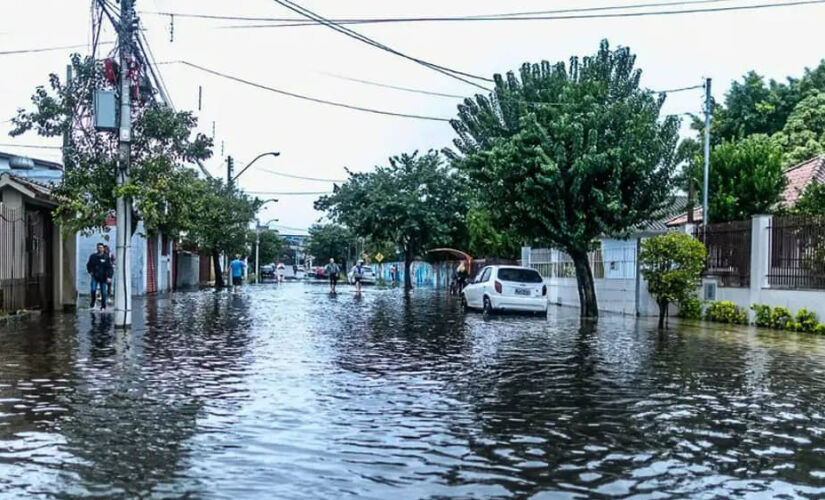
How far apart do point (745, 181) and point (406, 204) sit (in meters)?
23.6

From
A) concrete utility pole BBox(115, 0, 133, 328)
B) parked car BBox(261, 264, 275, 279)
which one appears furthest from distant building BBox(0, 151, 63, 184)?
parked car BBox(261, 264, 275, 279)

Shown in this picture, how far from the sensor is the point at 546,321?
22.4 metres

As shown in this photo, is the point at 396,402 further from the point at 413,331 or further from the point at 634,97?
the point at 634,97

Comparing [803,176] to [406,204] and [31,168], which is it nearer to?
[406,204]

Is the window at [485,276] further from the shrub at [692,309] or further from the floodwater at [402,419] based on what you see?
the floodwater at [402,419]

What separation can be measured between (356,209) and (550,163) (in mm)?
28570

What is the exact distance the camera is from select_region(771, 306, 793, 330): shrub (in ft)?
66.1

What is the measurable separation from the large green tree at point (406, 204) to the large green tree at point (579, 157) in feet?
76.3

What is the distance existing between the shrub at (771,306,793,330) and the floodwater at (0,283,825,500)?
5.30 metres

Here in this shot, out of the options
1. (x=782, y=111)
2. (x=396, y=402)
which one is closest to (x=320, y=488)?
(x=396, y=402)

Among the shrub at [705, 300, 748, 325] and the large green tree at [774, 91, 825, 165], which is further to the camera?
the large green tree at [774, 91, 825, 165]

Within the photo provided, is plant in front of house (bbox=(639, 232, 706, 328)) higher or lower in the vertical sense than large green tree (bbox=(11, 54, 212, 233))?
lower

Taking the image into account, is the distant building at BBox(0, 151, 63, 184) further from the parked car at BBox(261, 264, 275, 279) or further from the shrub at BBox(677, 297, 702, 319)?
the parked car at BBox(261, 264, 275, 279)

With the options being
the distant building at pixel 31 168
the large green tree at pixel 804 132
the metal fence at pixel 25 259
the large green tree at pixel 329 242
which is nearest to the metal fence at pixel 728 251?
the metal fence at pixel 25 259
